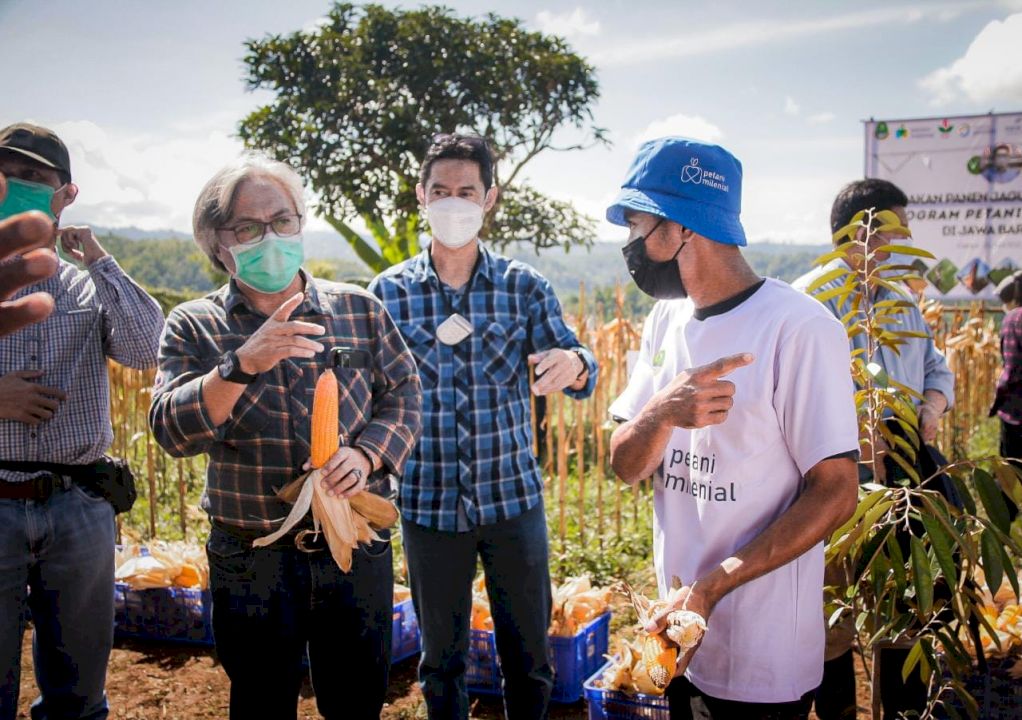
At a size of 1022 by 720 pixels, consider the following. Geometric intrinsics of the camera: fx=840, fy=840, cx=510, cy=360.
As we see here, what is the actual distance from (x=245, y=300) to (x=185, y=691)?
8.41 feet

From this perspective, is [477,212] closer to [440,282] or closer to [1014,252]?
[440,282]

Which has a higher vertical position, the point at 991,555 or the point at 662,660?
the point at 991,555

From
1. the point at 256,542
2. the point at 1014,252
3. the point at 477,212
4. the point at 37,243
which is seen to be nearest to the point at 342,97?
the point at 1014,252

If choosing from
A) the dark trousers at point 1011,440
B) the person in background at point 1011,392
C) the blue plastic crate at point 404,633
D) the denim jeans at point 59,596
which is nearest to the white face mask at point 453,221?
the denim jeans at point 59,596

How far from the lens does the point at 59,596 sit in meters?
2.52

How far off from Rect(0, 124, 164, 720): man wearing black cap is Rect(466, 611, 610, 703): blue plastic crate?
64.0 inches

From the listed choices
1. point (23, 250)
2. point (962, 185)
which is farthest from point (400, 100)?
point (23, 250)

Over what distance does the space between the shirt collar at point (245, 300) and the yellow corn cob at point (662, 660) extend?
4.13ft

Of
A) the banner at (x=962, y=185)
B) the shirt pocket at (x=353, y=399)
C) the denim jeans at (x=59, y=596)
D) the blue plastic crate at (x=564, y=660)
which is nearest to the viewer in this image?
the shirt pocket at (x=353, y=399)

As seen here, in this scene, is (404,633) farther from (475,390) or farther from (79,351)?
(79,351)

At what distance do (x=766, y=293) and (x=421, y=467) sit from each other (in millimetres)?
1456

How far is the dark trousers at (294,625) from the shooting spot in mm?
2184

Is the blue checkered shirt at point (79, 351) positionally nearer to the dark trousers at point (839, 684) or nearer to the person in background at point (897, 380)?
the person in background at point (897, 380)

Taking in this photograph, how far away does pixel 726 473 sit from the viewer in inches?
71.3
